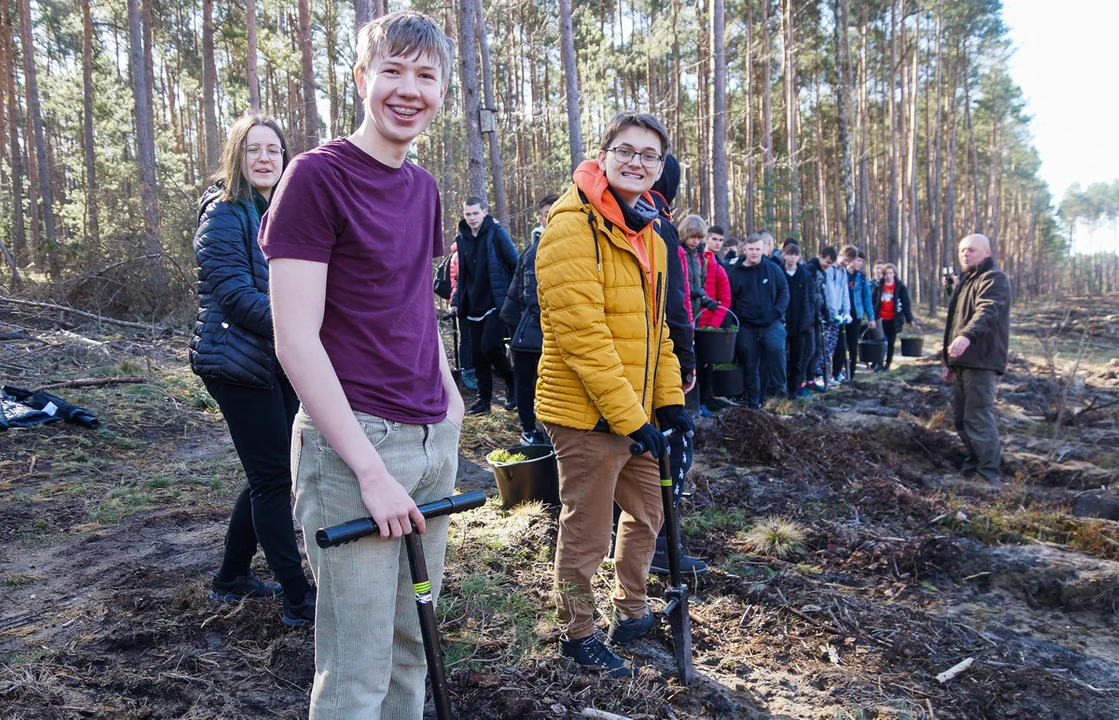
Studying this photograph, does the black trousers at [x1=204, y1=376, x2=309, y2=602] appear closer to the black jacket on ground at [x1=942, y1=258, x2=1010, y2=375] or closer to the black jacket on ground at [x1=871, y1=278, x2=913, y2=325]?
the black jacket on ground at [x1=942, y1=258, x2=1010, y2=375]

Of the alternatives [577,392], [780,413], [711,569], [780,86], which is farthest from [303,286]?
[780,86]

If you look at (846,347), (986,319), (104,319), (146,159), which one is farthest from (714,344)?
(146,159)

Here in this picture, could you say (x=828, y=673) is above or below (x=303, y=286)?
below

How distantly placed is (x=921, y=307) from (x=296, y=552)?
108 feet

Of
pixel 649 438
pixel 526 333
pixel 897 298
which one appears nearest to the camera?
pixel 649 438

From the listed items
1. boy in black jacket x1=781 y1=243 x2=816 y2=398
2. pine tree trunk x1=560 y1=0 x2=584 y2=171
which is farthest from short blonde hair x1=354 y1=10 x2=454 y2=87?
pine tree trunk x1=560 y1=0 x2=584 y2=171

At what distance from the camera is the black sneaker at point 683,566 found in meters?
4.18

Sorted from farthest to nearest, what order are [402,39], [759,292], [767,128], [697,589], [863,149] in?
[863,149], [767,128], [759,292], [697,589], [402,39]

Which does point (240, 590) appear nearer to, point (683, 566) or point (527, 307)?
point (683, 566)

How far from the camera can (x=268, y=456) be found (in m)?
2.91

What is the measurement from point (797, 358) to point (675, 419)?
7.89m

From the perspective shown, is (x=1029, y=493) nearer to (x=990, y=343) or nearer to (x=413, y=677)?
(x=990, y=343)

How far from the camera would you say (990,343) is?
22.8 feet

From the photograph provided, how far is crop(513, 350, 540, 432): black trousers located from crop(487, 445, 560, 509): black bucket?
3.36 feet
